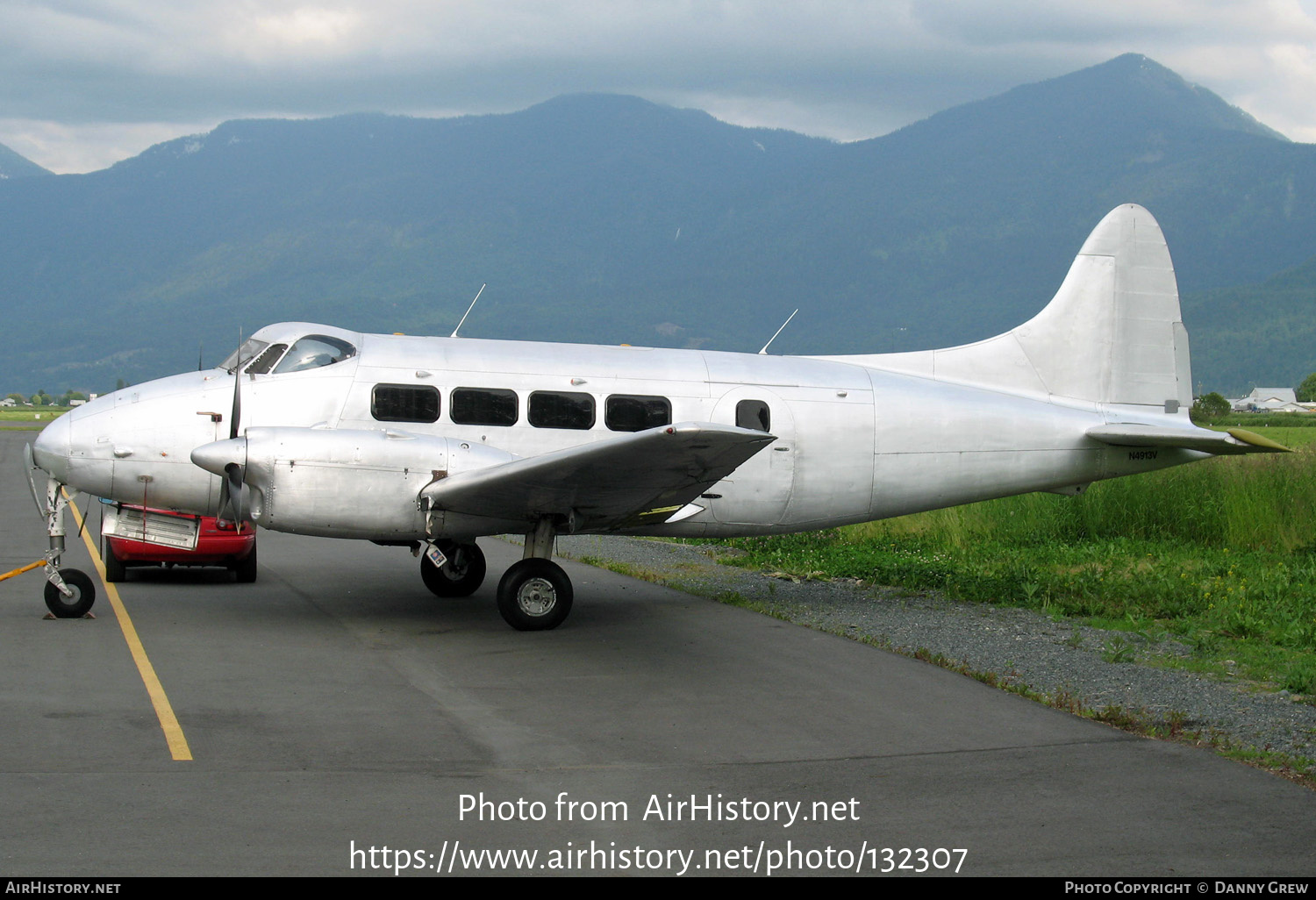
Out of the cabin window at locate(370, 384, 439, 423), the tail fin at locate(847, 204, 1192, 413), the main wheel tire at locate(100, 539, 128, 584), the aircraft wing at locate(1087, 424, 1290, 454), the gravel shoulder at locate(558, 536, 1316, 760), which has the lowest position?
the gravel shoulder at locate(558, 536, 1316, 760)

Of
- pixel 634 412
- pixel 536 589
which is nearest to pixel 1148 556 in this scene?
pixel 634 412

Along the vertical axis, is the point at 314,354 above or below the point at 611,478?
above

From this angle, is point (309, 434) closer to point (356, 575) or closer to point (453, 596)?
point (453, 596)

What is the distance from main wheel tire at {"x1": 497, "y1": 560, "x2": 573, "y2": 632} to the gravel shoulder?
256 cm

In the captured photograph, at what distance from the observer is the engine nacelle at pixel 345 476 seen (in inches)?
419

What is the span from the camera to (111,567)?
45.6 ft

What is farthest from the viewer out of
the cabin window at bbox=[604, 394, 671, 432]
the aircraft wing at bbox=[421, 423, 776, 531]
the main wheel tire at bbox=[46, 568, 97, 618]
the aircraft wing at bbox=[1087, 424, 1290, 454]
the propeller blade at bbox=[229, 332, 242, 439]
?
the aircraft wing at bbox=[1087, 424, 1290, 454]

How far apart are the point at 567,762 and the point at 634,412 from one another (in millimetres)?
5822

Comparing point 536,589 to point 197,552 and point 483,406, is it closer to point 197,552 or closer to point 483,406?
point 483,406

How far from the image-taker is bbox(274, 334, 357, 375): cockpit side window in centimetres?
1185

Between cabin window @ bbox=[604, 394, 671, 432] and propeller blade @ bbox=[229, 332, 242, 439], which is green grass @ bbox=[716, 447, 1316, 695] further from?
propeller blade @ bbox=[229, 332, 242, 439]

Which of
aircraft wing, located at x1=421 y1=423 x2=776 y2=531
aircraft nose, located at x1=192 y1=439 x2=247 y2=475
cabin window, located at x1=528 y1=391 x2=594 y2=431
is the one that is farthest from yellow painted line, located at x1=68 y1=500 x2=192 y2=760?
cabin window, located at x1=528 y1=391 x2=594 y2=431
